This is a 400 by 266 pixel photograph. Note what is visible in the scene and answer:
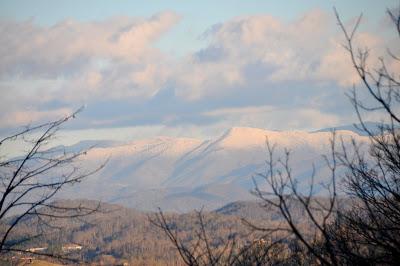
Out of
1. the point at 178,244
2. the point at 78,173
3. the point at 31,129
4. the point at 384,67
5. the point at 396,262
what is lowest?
the point at 396,262

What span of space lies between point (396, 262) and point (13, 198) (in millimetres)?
4329

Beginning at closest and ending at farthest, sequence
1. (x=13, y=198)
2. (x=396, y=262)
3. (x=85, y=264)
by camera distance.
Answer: (x=396, y=262) → (x=85, y=264) → (x=13, y=198)

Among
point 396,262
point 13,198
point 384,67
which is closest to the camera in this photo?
point 396,262

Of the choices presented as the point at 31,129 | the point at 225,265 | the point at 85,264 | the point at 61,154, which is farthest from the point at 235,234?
the point at 31,129

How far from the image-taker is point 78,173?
7219 millimetres

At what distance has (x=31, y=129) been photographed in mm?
7129

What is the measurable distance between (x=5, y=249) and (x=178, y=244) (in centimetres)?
194

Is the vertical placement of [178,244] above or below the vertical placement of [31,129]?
below

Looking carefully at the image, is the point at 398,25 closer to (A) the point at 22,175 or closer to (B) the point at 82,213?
(B) the point at 82,213

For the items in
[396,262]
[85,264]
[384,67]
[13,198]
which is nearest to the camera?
[396,262]

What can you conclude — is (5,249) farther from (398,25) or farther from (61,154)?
(398,25)

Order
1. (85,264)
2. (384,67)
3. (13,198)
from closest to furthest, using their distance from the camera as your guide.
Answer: (85,264) < (13,198) < (384,67)

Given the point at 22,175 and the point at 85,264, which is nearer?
the point at 85,264

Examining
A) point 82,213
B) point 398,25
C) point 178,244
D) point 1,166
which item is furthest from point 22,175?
point 398,25
